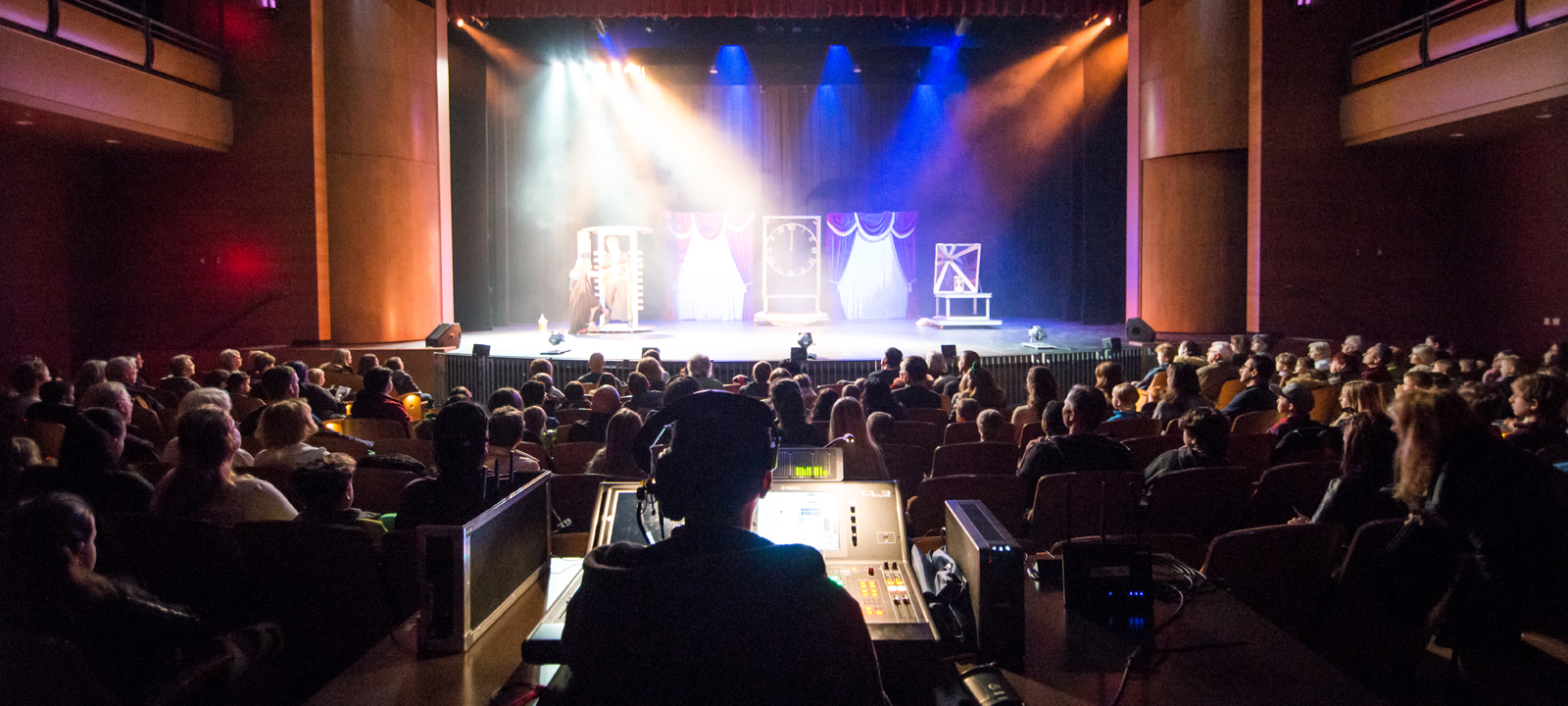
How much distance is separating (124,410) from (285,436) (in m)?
1.78

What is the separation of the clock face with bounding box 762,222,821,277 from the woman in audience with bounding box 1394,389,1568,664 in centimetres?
1534

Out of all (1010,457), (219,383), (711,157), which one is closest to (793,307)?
(711,157)

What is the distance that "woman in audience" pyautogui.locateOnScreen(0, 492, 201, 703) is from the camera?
2180 mm

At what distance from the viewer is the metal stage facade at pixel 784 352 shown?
10.5 meters

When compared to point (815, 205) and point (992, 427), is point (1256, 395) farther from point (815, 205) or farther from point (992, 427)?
point (815, 205)

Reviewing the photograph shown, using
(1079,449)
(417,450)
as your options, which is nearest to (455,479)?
(417,450)

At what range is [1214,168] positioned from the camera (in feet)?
42.3

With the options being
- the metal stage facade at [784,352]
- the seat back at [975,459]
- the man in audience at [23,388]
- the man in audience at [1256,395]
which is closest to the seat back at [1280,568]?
the seat back at [975,459]

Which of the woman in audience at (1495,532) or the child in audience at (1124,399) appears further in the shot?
the child in audience at (1124,399)

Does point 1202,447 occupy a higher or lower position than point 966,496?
higher

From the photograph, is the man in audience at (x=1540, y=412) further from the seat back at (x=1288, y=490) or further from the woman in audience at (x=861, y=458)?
the woman in audience at (x=861, y=458)

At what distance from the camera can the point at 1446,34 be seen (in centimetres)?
1033

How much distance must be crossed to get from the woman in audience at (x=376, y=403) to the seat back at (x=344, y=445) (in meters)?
1.30

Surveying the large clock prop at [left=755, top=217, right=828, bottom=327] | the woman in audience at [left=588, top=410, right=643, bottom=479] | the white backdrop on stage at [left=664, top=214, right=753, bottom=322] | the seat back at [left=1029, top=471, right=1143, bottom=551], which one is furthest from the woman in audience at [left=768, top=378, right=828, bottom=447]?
the white backdrop on stage at [left=664, top=214, right=753, bottom=322]
